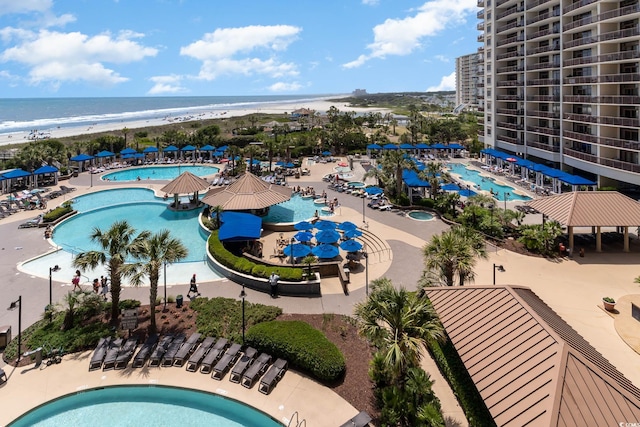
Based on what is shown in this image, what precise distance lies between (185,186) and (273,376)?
30.3m

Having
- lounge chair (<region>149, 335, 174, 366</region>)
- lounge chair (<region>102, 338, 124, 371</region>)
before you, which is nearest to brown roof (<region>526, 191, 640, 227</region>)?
lounge chair (<region>149, 335, 174, 366</region>)

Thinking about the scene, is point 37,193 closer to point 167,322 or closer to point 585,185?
point 167,322

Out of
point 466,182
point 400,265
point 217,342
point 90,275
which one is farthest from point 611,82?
point 90,275

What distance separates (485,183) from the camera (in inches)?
1939

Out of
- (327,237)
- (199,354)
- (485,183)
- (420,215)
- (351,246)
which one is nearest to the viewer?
(199,354)

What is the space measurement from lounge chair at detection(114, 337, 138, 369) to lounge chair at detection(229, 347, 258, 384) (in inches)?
189

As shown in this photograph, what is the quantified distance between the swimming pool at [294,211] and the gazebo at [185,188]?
28.3 ft

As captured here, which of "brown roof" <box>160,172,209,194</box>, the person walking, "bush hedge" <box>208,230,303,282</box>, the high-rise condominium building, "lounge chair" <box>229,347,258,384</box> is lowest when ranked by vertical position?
"lounge chair" <box>229,347,258,384</box>

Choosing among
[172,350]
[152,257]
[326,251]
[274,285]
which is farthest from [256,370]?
[326,251]

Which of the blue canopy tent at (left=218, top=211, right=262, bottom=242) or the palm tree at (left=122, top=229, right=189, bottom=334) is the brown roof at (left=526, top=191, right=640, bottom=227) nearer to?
the blue canopy tent at (left=218, top=211, right=262, bottom=242)

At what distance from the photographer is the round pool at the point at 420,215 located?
35.5 metres

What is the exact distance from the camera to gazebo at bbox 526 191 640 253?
25.2 m

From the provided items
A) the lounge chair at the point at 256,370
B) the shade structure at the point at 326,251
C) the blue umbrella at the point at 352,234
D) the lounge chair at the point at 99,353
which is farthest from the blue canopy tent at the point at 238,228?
the lounge chair at the point at 256,370

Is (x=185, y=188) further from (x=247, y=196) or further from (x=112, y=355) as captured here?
(x=112, y=355)
